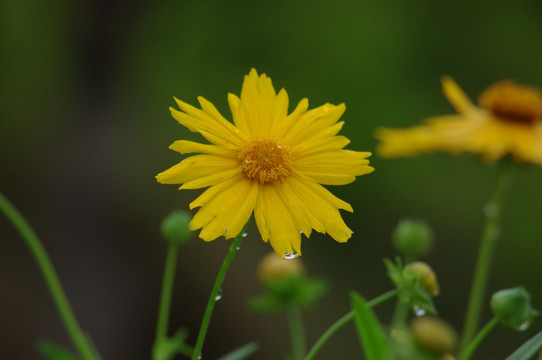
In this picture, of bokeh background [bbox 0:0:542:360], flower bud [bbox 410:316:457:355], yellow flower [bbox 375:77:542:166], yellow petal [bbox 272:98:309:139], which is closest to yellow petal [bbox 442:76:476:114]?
yellow flower [bbox 375:77:542:166]

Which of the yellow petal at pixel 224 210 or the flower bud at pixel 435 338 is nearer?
the flower bud at pixel 435 338

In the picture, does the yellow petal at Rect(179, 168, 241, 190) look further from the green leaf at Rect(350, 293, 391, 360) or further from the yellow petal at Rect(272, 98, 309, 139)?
the green leaf at Rect(350, 293, 391, 360)

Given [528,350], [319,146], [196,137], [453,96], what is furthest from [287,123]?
[196,137]

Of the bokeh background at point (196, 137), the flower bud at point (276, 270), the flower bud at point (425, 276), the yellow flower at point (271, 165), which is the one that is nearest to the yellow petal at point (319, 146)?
the yellow flower at point (271, 165)

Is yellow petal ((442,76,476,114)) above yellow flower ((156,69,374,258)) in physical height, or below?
above

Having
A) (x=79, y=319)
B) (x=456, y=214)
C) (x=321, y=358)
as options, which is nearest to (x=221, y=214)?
(x=456, y=214)

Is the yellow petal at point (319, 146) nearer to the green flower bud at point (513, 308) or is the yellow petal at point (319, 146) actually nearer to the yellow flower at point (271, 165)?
the yellow flower at point (271, 165)

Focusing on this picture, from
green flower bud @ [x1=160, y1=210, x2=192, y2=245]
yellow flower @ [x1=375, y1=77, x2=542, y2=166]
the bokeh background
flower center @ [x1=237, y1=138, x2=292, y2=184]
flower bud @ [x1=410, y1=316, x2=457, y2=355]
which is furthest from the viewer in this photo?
the bokeh background
